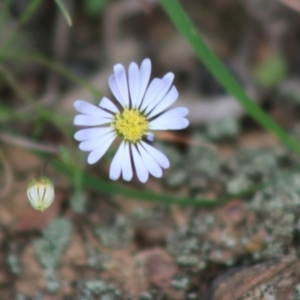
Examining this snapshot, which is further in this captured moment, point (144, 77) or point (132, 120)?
point (132, 120)

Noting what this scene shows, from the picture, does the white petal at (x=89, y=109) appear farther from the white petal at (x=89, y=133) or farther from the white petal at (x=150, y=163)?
the white petal at (x=150, y=163)

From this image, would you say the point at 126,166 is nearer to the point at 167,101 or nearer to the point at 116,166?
the point at 116,166

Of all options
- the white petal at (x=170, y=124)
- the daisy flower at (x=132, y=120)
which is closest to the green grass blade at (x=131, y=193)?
the daisy flower at (x=132, y=120)

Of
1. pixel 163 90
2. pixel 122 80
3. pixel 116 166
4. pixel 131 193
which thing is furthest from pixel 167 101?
pixel 131 193

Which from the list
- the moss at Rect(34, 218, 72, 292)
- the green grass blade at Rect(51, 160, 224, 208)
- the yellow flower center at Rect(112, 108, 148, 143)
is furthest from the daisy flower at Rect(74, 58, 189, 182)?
the moss at Rect(34, 218, 72, 292)

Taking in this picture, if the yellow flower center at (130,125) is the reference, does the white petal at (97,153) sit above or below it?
below

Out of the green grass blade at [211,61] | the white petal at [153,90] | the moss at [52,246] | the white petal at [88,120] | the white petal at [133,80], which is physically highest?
the green grass blade at [211,61]
